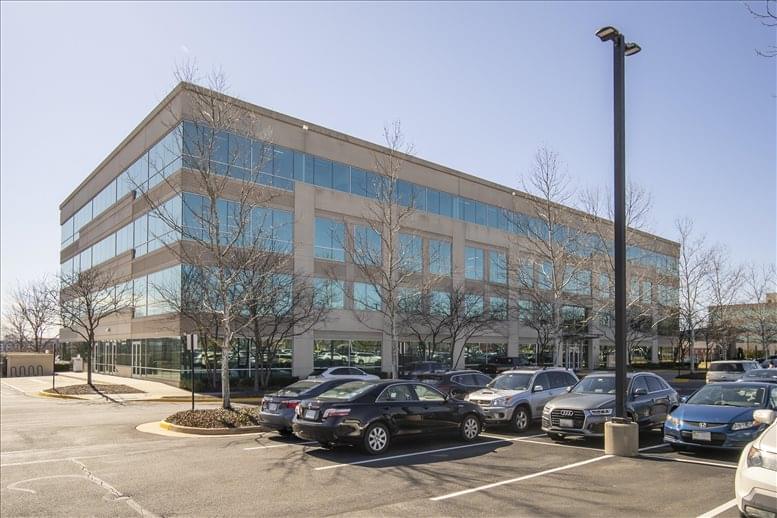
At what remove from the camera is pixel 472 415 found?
13.9 meters

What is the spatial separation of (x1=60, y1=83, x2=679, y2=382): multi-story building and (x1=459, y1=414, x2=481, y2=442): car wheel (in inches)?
730

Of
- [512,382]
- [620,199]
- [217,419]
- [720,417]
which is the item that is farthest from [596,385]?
[217,419]

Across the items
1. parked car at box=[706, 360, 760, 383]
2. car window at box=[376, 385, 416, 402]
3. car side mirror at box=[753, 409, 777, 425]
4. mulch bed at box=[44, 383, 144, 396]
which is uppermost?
car side mirror at box=[753, 409, 777, 425]

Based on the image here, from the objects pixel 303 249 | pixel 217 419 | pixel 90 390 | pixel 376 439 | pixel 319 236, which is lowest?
pixel 90 390

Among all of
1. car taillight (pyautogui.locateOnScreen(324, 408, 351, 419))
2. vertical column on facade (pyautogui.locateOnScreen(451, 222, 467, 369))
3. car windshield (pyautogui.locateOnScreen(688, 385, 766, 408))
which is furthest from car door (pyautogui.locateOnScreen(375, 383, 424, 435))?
vertical column on facade (pyautogui.locateOnScreen(451, 222, 467, 369))

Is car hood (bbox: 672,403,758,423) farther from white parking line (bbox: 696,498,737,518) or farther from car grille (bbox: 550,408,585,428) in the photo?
white parking line (bbox: 696,498,737,518)

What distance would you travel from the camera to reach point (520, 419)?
50.3ft

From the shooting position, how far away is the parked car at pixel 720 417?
1090 cm

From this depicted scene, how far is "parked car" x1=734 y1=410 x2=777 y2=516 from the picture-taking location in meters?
6.13

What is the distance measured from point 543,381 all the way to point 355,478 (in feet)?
26.7

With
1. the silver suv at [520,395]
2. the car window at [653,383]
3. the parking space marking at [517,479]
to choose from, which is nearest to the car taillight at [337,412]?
the parking space marking at [517,479]

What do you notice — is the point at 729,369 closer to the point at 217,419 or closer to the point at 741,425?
the point at 741,425

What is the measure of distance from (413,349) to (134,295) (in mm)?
18256

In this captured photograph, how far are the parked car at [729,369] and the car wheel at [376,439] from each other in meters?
22.9
